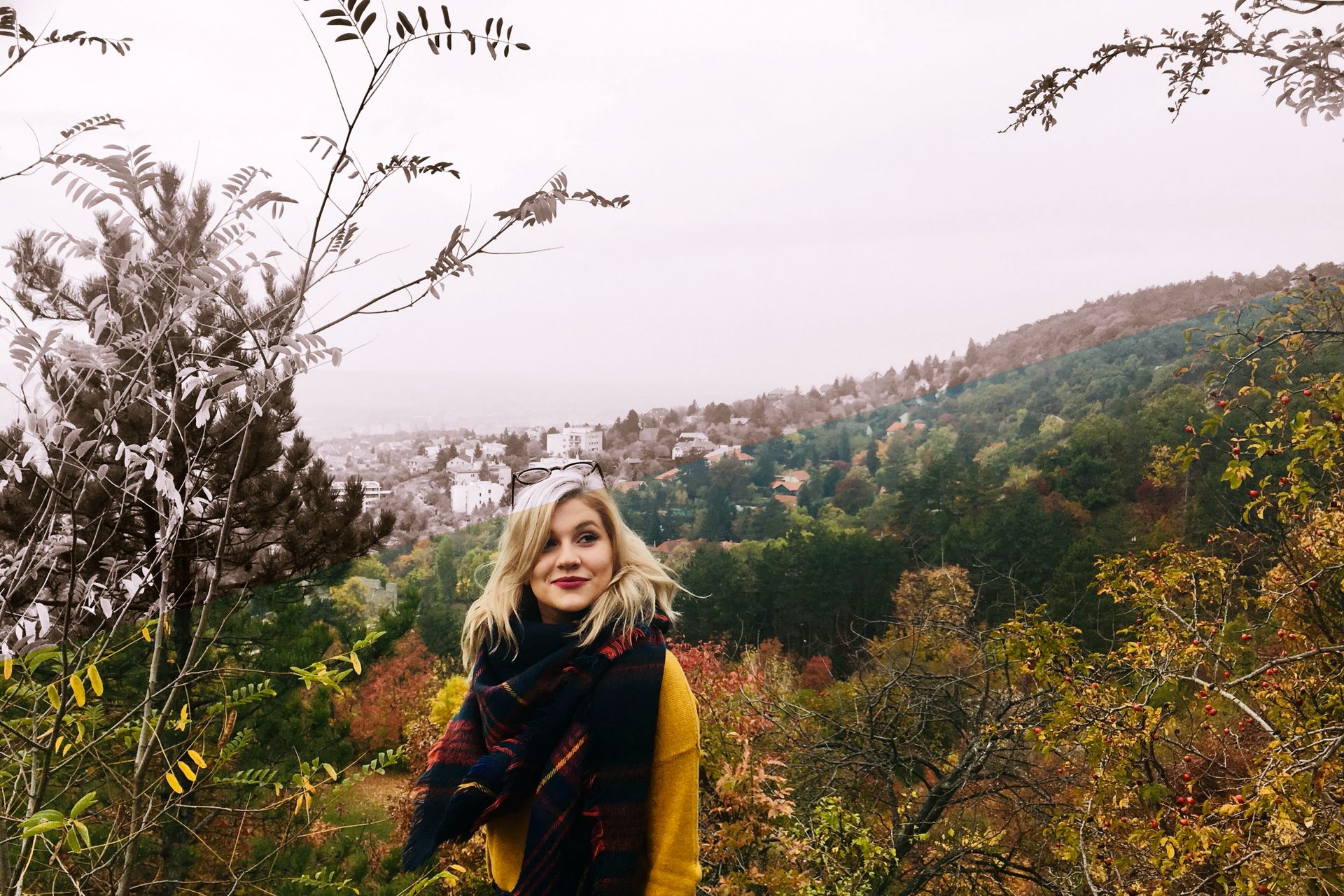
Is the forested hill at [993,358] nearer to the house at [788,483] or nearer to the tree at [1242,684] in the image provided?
the house at [788,483]

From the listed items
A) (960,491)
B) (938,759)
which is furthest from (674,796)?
(960,491)

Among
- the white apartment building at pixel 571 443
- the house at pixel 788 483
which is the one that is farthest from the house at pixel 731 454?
the white apartment building at pixel 571 443

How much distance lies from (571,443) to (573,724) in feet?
1.93

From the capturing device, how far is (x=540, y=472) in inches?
64.7

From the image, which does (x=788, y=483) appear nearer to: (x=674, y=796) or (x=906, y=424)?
(x=906, y=424)

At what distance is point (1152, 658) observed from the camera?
3.56 metres

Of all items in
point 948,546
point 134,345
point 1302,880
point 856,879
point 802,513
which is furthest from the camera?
point 802,513

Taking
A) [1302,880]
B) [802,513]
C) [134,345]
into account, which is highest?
[134,345]

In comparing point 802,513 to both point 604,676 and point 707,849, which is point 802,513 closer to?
point 707,849

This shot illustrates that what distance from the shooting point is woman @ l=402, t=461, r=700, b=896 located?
1.39m

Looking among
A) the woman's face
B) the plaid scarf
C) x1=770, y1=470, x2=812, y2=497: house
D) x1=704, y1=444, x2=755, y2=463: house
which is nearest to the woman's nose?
the woman's face

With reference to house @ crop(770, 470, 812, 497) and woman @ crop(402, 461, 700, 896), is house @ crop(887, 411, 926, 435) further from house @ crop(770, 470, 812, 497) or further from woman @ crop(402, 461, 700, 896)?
woman @ crop(402, 461, 700, 896)

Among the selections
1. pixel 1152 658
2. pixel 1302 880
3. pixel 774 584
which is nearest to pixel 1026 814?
pixel 1152 658

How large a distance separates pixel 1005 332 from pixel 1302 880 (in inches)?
691
